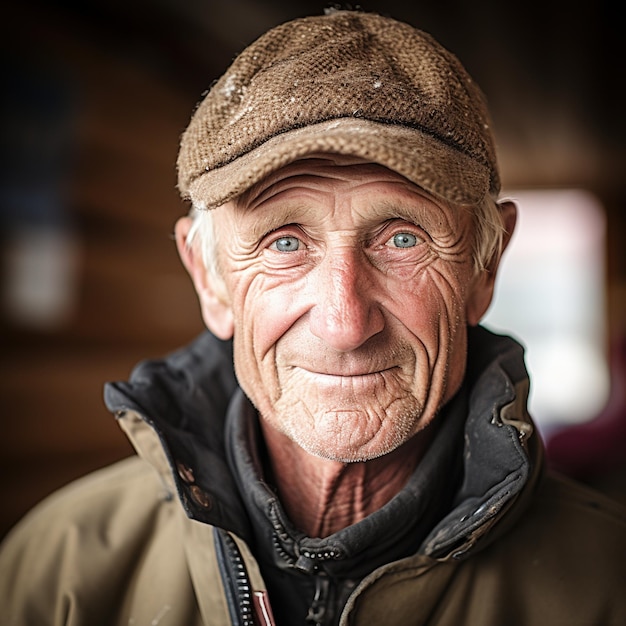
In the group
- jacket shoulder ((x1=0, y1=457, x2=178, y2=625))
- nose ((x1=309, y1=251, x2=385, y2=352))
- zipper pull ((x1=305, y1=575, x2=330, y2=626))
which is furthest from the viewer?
jacket shoulder ((x1=0, y1=457, x2=178, y2=625))

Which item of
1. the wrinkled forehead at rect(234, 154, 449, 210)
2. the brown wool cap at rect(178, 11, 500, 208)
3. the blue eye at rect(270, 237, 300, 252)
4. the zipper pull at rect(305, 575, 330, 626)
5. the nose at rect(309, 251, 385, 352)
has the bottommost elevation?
the zipper pull at rect(305, 575, 330, 626)

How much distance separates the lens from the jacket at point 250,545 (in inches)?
48.2

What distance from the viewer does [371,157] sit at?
1.07 meters

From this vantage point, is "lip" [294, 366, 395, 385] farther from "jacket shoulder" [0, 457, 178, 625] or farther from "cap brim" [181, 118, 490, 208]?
"jacket shoulder" [0, 457, 178, 625]

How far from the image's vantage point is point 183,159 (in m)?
1.28

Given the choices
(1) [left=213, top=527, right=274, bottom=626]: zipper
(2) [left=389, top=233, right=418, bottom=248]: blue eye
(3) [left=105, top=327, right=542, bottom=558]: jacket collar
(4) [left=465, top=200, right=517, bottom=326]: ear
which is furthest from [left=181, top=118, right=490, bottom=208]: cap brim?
(1) [left=213, top=527, right=274, bottom=626]: zipper

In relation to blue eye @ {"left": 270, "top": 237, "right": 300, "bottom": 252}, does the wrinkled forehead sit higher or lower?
higher

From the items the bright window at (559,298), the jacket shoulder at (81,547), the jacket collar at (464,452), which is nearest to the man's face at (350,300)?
the jacket collar at (464,452)

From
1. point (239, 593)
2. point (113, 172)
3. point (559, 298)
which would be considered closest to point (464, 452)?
point (239, 593)

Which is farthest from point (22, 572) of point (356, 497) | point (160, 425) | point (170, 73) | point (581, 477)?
point (170, 73)

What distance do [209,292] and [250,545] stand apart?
50cm

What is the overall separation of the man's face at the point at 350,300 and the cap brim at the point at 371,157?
72 millimetres

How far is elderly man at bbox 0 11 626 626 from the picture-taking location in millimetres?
1176

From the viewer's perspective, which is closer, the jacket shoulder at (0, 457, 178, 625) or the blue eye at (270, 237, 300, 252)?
the blue eye at (270, 237, 300, 252)
